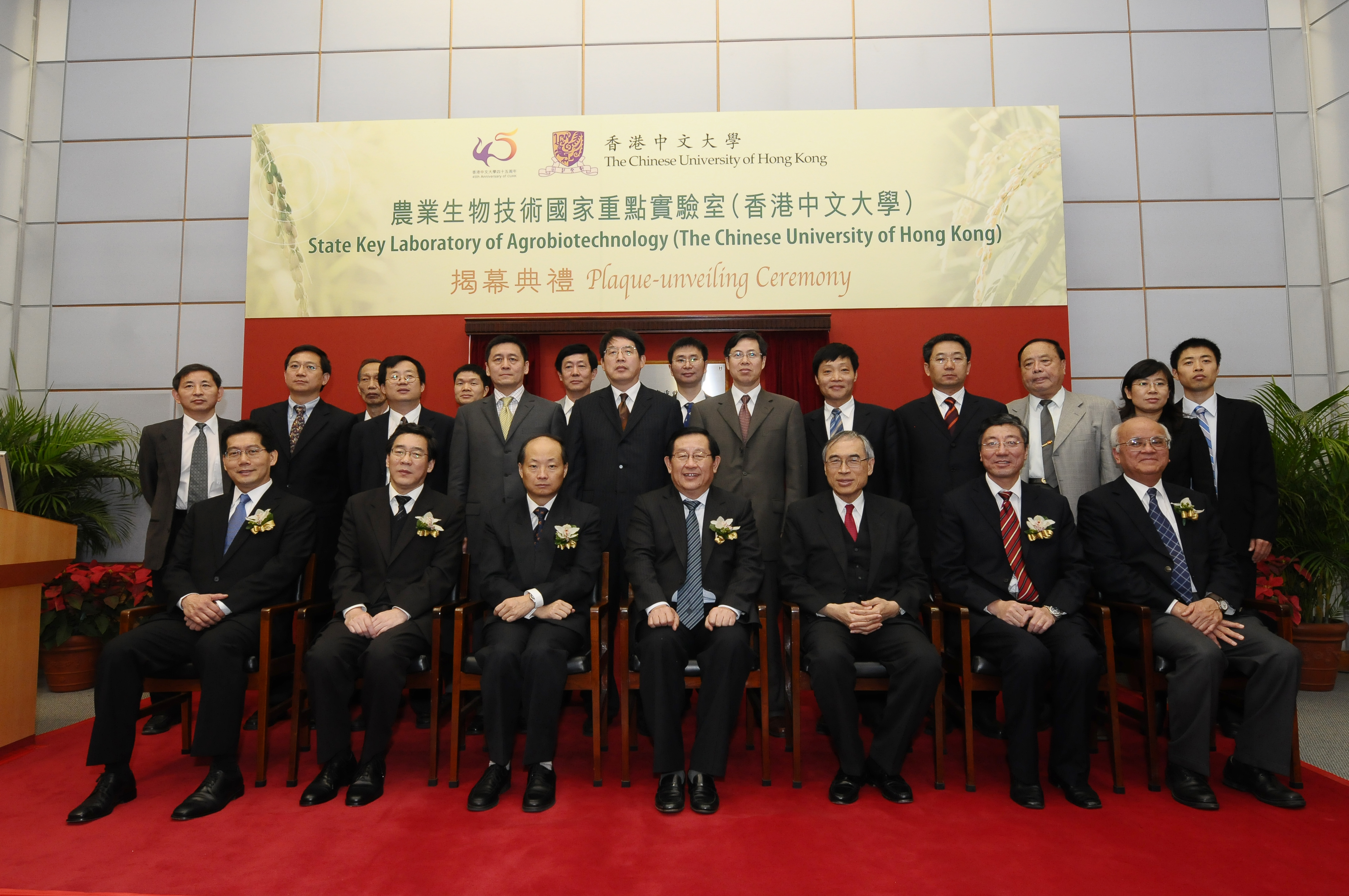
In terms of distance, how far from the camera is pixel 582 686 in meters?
2.90

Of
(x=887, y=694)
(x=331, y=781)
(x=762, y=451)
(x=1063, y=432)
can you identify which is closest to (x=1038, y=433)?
(x=1063, y=432)

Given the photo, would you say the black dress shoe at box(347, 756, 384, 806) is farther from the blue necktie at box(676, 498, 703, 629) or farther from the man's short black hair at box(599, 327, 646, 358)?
the man's short black hair at box(599, 327, 646, 358)

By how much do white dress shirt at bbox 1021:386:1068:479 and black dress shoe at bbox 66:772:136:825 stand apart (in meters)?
4.04

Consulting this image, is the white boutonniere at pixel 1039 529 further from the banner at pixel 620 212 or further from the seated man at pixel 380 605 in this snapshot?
the banner at pixel 620 212

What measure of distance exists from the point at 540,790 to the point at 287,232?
180 inches

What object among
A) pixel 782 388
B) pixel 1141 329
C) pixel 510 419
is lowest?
pixel 510 419

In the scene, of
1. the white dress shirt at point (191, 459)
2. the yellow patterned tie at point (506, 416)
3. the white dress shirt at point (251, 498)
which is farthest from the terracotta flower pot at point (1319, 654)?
the white dress shirt at point (191, 459)

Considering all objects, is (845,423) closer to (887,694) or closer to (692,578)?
(692,578)

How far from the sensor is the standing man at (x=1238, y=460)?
141 inches

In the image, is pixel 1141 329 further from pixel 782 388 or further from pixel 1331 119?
pixel 782 388

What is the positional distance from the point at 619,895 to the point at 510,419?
227 cm

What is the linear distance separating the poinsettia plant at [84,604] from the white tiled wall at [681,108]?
1674 mm

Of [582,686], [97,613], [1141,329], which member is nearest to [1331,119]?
[1141,329]

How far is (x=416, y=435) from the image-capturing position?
10.8 ft
